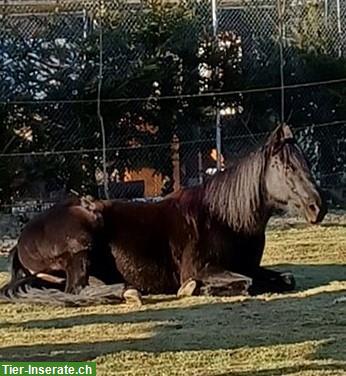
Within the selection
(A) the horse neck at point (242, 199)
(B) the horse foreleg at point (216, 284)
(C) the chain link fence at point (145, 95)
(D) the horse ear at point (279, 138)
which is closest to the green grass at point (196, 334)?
(B) the horse foreleg at point (216, 284)

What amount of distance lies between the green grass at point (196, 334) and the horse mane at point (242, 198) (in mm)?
480

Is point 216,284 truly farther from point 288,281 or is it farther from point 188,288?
point 288,281

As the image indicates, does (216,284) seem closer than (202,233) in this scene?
Yes

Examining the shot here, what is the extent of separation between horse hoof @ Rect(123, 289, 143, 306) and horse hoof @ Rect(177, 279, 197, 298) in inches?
10.4

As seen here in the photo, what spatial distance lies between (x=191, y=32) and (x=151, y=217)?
495cm

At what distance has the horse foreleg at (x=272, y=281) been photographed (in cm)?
641

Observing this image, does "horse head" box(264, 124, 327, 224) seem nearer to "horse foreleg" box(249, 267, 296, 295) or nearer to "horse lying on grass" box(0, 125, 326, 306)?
"horse lying on grass" box(0, 125, 326, 306)

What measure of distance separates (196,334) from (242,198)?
1694 millimetres

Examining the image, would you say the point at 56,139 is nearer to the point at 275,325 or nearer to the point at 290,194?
the point at 290,194

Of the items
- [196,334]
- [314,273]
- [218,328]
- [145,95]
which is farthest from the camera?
[145,95]

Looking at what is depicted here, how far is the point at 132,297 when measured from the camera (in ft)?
20.0

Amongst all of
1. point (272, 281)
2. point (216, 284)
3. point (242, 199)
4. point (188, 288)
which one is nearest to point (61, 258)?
point (188, 288)

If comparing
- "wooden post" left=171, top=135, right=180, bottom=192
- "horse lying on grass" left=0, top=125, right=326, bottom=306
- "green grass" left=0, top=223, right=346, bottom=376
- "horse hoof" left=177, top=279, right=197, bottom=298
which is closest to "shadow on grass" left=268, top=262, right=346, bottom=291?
"green grass" left=0, top=223, right=346, bottom=376

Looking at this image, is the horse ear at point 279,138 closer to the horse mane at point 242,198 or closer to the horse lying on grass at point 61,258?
the horse mane at point 242,198
